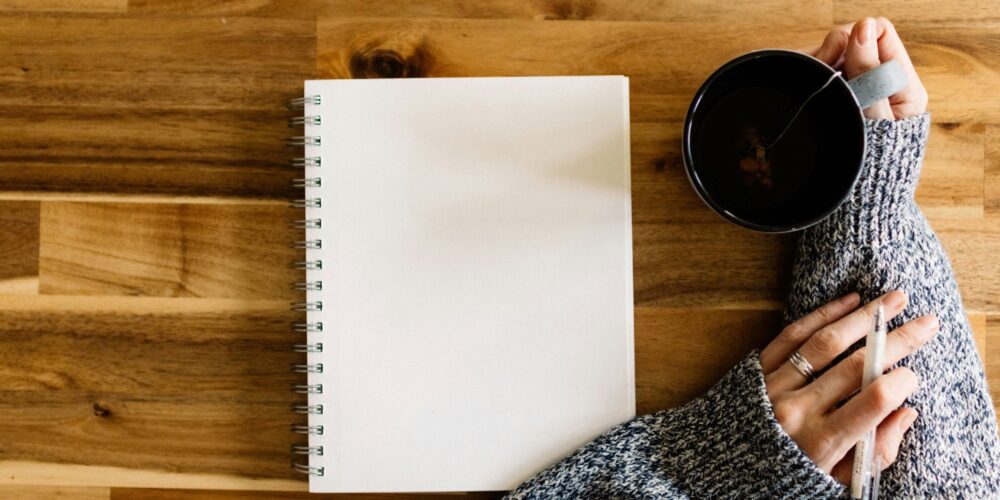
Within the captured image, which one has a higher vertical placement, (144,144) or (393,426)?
(144,144)

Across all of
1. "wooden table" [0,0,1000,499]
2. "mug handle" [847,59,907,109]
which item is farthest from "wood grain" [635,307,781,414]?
"mug handle" [847,59,907,109]

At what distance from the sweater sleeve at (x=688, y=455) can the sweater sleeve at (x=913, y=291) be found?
87 mm

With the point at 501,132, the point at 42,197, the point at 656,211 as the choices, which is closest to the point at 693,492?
the point at 656,211

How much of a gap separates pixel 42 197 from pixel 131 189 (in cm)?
8

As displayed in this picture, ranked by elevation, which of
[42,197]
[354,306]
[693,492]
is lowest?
[693,492]

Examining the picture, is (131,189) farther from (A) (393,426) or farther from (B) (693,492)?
(B) (693,492)

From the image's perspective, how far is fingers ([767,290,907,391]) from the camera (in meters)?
0.65

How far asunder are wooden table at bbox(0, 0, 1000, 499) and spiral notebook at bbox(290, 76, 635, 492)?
32mm

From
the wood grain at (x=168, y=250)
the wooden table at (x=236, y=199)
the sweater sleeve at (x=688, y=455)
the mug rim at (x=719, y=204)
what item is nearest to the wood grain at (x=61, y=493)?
the wooden table at (x=236, y=199)

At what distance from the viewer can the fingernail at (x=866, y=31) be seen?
641 mm

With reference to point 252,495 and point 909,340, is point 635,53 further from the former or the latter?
point 252,495

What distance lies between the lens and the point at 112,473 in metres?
0.71

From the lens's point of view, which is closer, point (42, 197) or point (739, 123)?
point (739, 123)

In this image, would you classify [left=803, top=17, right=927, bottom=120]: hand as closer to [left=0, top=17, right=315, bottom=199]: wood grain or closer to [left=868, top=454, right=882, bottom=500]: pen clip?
[left=868, top=454, right=882, bottom=500]: pen clip
